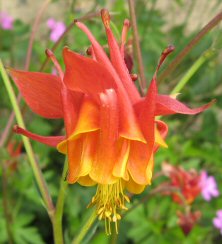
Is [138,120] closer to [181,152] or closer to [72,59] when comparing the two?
[72,59]

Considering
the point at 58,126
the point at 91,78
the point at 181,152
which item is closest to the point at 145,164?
the point at 91,78

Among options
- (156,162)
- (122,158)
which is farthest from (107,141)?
(156,162)

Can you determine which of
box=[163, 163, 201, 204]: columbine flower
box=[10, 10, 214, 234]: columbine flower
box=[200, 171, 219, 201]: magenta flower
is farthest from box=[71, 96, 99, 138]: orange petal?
box=[200, 171, 219, 201]: magenta flower

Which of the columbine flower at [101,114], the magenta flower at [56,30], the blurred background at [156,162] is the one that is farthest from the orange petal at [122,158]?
the magenta flower at [56,30]

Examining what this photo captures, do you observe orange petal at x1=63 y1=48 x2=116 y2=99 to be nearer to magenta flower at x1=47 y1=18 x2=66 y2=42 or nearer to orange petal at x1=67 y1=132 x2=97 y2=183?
orange petal at x1=67 y1=132 x2=97 y2=183

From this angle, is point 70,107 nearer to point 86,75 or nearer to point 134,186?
point 86,75

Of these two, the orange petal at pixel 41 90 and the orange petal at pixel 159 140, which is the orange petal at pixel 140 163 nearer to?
the orange petal at pixel 159 140
